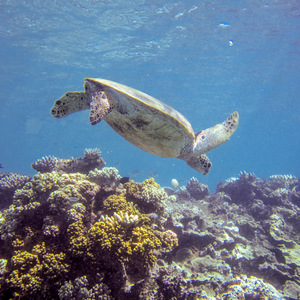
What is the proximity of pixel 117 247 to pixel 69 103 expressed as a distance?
3.15m

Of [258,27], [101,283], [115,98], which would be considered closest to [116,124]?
[115,98]

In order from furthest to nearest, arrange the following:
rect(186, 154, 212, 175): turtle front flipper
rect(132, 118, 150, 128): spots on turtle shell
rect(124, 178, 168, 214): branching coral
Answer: rect(186, 154, 212, 175): turtle front flipper → rect(124, 178, 168, 214): branching coral → rect(132, 118, 150, 128): spots on turtle shell

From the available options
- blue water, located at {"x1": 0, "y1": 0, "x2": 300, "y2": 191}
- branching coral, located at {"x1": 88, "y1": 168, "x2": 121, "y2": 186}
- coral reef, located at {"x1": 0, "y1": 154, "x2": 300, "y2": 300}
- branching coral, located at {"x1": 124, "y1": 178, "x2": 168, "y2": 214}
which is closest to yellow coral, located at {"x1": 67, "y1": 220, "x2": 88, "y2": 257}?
coral reef, located at {"x1": 0, "y1": 154, "x2": 300, "y2": 300}

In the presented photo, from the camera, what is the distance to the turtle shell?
324cm

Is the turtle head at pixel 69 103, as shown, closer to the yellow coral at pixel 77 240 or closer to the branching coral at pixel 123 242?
the yellow coral at pixel 77 240

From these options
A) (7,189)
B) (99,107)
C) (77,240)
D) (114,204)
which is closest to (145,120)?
(99,107)

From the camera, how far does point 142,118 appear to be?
11.5 ft

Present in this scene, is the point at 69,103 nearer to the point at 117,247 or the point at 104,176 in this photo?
the point at 104,176

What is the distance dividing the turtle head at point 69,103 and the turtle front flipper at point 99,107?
39.0 inches

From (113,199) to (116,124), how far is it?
160 centimetres

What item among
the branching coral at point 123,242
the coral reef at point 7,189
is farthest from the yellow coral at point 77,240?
the coral reef at point 7,189

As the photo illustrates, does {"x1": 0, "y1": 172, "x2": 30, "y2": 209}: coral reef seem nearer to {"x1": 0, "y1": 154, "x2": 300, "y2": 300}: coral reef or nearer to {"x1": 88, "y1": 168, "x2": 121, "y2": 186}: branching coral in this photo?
{"x1": 0, "y1": 154, "x2": 300, "y2": 300}: coral reef

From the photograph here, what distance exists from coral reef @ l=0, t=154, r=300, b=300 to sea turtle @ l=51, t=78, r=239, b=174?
1.28 metres

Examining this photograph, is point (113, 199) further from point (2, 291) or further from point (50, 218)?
point (2, 291)
